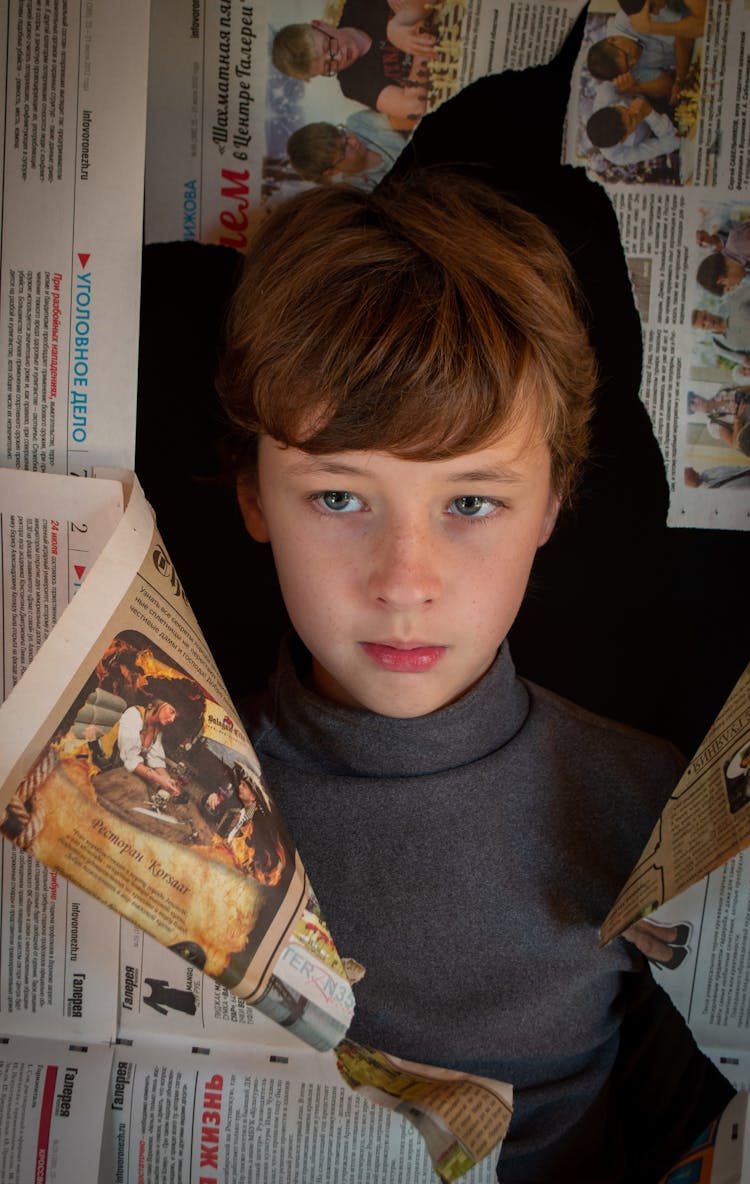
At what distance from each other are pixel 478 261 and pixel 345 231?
0.33 feet

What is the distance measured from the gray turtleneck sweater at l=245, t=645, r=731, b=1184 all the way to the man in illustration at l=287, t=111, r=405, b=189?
0.43 m

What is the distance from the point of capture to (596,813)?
2.73 feet

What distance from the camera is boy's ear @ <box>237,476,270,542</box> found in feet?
2.67

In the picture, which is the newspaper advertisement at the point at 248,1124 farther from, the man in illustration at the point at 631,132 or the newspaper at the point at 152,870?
the man in illustration at the point at 631,132

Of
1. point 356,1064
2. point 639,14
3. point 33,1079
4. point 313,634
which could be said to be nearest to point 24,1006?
point 33,1079

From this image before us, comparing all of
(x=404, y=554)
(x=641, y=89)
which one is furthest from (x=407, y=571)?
(x=641, y=89)

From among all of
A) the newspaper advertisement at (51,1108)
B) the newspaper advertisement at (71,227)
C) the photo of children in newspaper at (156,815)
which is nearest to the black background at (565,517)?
the newspaper advertisement at (71,227)

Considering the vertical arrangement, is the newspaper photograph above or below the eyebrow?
below

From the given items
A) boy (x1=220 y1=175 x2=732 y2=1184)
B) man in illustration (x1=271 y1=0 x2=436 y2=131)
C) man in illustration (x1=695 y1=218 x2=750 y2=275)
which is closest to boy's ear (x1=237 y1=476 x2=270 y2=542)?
boy (x1=220 y1=175 x2=732 y2=1184)

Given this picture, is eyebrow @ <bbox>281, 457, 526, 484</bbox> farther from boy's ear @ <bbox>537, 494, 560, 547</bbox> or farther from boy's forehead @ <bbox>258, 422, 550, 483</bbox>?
boy's ear @ <bbox>537, 494, 560, 547</bbox>

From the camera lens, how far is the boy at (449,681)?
26.8 inches

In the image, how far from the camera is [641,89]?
2.68ft

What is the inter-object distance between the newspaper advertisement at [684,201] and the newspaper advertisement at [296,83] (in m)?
0.06

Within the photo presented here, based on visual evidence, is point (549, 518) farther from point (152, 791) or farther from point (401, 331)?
point (152, 791)
